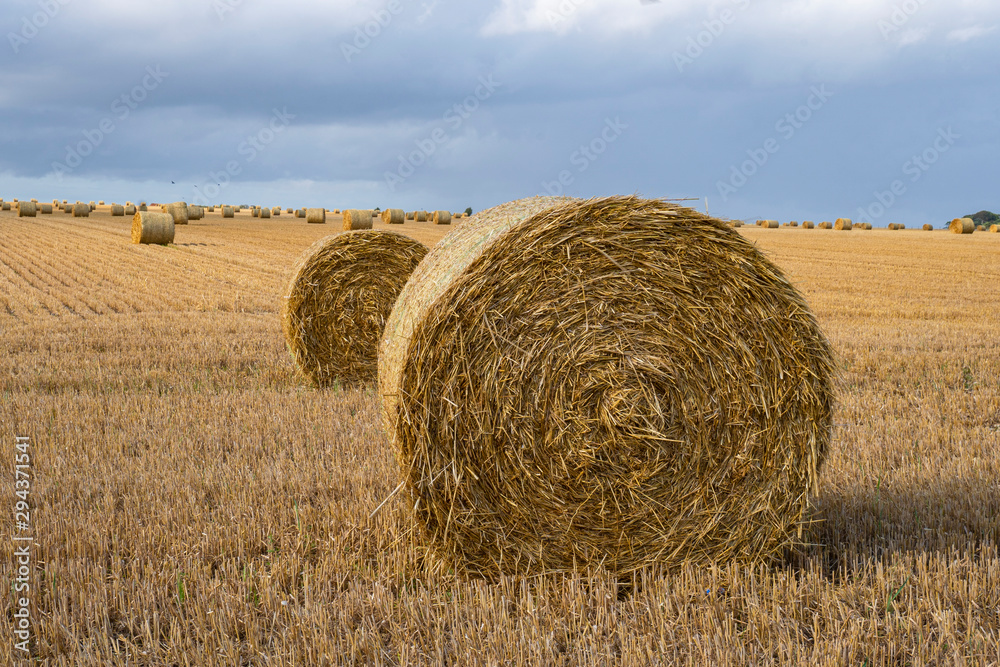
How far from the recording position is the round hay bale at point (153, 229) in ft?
86.3

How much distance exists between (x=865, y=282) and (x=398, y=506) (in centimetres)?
1774

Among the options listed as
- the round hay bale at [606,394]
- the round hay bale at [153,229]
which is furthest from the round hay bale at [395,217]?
the round hay bale at [606,394]

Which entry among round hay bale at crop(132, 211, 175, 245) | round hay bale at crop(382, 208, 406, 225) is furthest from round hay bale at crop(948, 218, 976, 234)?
round hay bale at crop(132, 211, 175, 245)

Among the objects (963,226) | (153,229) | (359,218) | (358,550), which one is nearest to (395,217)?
(359,218)

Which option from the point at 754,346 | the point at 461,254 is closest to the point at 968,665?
the point at 754,346

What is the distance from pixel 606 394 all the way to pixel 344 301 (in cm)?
543

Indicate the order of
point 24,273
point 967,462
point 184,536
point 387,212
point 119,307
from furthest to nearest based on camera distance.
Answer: point 387,212 → point 24,273 → point 119,307 → point 967,462 → point 184,536

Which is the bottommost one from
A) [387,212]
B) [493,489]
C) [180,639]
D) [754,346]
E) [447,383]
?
[180,639]

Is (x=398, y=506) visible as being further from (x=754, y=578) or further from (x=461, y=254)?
(x=754, y=578)

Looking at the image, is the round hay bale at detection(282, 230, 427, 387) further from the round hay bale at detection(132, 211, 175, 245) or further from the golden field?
the round hay bale at detection(132, 211, 175, 245)

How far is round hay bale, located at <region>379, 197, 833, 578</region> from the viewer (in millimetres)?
3945

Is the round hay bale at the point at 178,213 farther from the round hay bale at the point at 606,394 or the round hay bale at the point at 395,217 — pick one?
the round hay bale at the point at 606,394

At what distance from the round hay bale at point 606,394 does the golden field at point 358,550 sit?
0.27 m

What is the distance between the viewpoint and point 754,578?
12.9ft
